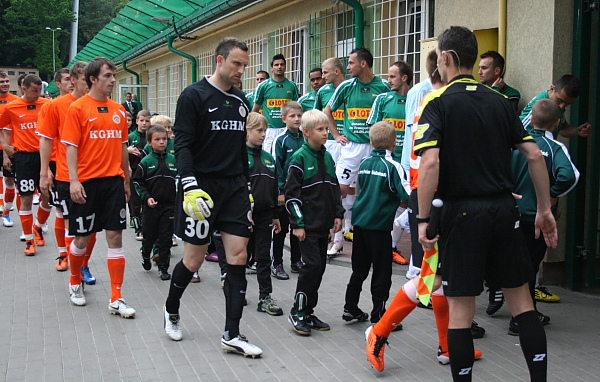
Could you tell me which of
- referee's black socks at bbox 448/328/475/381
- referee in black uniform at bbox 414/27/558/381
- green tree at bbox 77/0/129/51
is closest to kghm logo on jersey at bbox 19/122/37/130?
referee in black uniform at bbox 414/27/558/381

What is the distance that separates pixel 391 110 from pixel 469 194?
4285 millimetres

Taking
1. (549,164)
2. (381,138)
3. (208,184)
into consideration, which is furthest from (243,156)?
(549,164)

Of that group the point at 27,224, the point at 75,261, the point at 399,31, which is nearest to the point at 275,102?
the point at 399,31

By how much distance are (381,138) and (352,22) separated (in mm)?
6371

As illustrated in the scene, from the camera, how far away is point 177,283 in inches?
215

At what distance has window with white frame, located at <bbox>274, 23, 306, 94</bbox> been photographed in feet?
45.9

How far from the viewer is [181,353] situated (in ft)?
17.4

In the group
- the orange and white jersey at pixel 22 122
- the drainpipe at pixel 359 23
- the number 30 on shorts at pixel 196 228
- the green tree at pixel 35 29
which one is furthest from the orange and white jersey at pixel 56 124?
the green tree at pixel 35 29

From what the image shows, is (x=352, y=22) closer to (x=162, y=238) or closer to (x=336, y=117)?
(x=336, y=117)

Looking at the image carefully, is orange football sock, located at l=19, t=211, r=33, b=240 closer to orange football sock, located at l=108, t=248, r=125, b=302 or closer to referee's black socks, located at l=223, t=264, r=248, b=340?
orange football sock, located at l=108, t=248, r=125, b=302

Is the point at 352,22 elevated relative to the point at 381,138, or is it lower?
elevated

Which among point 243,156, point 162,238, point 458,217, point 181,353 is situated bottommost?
point 181,353

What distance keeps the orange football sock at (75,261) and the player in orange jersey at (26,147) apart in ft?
9.32

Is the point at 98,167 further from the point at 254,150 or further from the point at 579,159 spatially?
the point at 579,159
